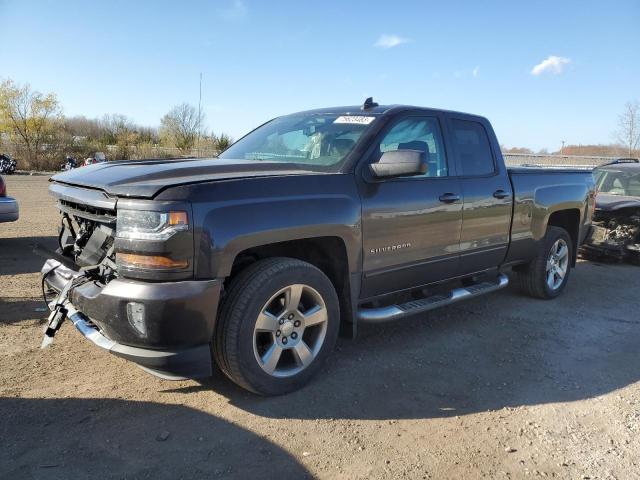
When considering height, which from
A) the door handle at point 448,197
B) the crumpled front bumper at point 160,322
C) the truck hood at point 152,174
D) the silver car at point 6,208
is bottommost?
the crumpled front bumper at point 160,322

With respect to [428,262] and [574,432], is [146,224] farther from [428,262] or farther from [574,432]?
[574,432]

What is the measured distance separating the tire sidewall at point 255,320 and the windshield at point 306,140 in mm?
911

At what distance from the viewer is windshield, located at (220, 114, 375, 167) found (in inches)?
158

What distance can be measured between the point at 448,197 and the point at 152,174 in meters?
2.39

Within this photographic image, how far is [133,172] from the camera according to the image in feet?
11.0

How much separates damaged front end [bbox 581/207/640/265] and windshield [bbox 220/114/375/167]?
571 centimetres

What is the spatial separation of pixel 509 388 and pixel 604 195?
660 cm

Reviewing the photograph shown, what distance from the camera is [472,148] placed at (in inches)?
192

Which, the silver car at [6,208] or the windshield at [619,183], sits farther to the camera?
the windshield at [619,183]

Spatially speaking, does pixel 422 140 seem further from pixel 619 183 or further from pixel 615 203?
pixel 619 183

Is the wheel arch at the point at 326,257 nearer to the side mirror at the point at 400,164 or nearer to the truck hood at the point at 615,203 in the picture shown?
the side mirror at the point at 400,164

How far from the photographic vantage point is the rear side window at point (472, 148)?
4.69 m

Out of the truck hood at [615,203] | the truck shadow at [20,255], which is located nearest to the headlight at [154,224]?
the truck shadow at [20,255]

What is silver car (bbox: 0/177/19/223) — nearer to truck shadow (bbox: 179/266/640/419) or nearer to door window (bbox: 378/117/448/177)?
truck shadow (bbox: 179/266/640/419)
